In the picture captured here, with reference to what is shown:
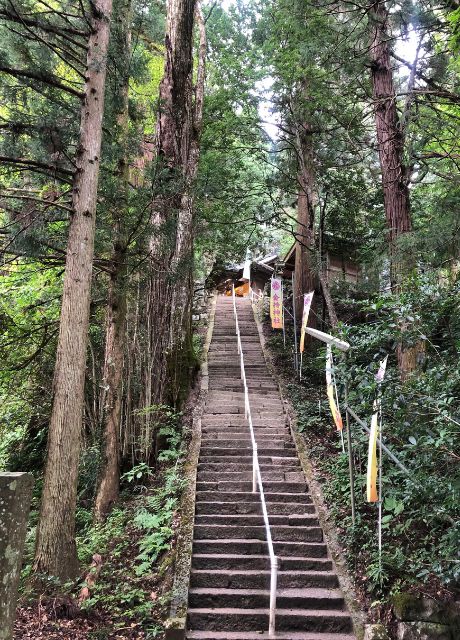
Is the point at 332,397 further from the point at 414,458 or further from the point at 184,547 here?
the point at 184,547

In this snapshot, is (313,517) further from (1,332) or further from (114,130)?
(114,130)

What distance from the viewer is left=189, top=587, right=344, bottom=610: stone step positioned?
5457mm

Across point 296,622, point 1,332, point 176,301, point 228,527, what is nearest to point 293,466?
point 228,527

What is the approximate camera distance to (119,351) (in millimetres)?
7766

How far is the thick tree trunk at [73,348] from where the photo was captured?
512 centimetres

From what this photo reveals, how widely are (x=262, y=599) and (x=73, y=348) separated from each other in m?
3.70

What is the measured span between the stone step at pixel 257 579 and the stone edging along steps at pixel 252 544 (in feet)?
0.04

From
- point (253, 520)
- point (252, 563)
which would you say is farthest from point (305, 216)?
point (252, 563)

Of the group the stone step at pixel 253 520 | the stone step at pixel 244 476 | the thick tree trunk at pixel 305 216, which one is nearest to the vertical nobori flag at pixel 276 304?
the thick tree trunk at pixel 305 216

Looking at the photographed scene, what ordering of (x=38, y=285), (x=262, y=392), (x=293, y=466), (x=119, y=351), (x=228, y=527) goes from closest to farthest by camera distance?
(x=228, y=527)
(x=119, y=351)
(x=293, y=466)
(x=38, y=285)
(x=262, y=392)

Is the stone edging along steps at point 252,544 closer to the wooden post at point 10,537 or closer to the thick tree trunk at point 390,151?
the wooden post at point 10,537

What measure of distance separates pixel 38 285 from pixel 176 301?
2911mm

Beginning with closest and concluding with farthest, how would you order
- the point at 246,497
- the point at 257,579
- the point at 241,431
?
the point at 257,579 → the point at 246,497 → the point at 241,431

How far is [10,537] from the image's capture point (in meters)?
2.23
